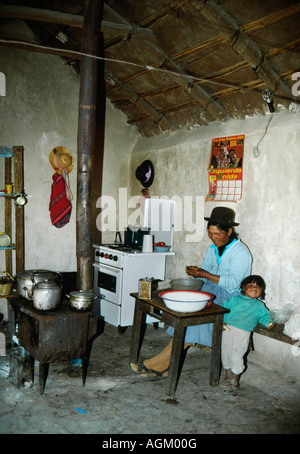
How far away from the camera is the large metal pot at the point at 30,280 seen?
11.1ft

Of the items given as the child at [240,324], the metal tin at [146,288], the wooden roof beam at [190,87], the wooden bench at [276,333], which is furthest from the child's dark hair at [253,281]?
the wooden roof beam at [190,87]

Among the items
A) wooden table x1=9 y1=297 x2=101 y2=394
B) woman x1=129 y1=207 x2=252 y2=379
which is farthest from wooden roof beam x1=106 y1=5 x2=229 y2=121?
wooden table x1=9 y1=297 x2=101 y2=394

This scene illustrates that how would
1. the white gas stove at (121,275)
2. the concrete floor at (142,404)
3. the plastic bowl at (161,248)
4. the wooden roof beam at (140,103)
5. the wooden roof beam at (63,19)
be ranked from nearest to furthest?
1. the concrete floor at (142,404)
2. the wooden roof beam at (63,19)
3. the white gas stove at (121,275)
4. the plastic bowl at (161,248)
5. the wooden roof beam at (140,103)

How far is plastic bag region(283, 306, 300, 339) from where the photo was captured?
3377mm

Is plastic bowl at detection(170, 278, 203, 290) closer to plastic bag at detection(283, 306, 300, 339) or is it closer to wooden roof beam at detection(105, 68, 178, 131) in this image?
plastic bag at detection(283, 306, 300, 339)

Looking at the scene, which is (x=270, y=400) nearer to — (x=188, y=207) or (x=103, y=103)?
(x=188, y=207)

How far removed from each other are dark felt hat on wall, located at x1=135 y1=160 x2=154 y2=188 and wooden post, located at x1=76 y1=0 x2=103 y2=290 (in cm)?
206

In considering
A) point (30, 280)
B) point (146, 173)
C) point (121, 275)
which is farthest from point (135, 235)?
point (30, 280)

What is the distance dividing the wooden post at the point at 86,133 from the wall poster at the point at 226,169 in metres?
1.69

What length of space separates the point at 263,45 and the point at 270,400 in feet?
10.6

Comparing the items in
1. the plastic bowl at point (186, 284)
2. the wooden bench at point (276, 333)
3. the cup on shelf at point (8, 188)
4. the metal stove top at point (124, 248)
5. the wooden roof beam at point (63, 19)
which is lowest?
the wooden bench at point (276, 333)

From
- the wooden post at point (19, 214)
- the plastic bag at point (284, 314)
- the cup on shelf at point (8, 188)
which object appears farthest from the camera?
the wooden post at point (19, 214)

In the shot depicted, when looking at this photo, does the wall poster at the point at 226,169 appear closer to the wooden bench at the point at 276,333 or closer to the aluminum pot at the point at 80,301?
the wooden bench at the point at 276,333

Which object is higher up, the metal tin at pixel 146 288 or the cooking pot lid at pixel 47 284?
the cooking pot lid at pixel 47 284
